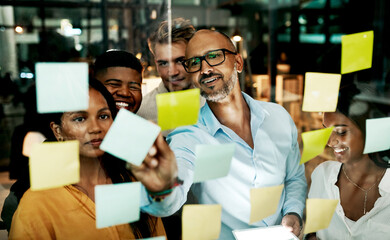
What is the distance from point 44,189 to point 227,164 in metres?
0.59

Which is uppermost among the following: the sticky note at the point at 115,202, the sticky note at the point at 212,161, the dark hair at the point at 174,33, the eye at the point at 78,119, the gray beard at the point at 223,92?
the dark hair at the point at 174,33

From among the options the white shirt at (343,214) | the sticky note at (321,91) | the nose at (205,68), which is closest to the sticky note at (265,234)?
the white shirt at (343,214)

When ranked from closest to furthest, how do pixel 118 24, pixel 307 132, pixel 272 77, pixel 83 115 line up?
pixel 83 115, pixel 118 24, pixel 307 132, pixel 272 77

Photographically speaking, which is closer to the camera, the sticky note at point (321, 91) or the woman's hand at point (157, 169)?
the woman's hand at point (157, 169)

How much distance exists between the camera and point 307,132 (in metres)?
1.27

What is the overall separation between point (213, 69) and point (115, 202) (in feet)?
1.79

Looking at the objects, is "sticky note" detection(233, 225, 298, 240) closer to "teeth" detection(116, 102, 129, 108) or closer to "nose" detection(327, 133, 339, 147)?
"nose" detection(327, 133, 339, 147)

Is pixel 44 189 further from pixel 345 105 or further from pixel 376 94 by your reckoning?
pixel 376 94

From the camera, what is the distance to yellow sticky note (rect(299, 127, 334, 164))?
126 cm

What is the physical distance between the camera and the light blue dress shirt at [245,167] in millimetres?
1139

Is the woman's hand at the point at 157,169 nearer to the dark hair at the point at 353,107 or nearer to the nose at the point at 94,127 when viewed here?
the nose at the point at 94,127

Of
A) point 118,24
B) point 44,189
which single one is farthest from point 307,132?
point 44,189

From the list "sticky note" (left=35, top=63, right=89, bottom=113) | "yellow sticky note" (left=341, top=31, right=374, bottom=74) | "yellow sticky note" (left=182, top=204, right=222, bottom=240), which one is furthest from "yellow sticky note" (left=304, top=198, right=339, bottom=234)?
"sticky note" (left=35, top=63, right=89, bottom=113)

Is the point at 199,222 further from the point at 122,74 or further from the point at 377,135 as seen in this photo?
the point at 377,135
